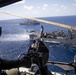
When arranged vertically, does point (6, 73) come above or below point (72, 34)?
above

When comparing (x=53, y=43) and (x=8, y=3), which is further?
(x=53, y=43)

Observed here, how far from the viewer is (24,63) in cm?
707

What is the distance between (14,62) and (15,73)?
2.28m

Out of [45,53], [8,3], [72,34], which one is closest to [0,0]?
[8,3]

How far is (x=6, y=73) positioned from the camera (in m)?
8.80

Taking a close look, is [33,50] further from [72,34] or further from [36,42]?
[72,34]

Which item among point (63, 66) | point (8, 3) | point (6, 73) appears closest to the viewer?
point (8, 3)

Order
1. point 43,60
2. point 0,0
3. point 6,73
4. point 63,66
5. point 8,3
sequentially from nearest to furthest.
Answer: point 0,0
point 8,3
point 43,60
point 6,73
point 63,66

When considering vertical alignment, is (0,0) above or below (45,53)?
above

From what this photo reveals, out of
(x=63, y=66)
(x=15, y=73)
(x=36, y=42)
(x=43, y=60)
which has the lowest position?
(x=63, y=66)

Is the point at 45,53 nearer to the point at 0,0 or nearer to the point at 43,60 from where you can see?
the point at 43,60

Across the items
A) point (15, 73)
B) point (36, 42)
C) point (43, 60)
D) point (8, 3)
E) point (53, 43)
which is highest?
point (8, 3)

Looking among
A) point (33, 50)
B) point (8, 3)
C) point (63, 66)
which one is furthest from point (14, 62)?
point (63, 66)

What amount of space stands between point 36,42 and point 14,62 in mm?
1673
